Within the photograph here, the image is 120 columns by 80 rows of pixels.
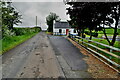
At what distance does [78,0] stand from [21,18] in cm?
4060

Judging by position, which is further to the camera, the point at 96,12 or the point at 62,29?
the point at 62,29

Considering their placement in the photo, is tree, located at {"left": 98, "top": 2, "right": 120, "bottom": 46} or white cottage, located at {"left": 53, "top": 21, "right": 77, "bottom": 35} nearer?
tree, located at {"left": 98, "top": 2, "right": 120, "bottom": 46}

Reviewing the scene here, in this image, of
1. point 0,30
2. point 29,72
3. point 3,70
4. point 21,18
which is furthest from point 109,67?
point 21,18

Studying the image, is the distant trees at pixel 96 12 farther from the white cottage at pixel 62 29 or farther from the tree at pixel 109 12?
the white cottage at pixel 62 29

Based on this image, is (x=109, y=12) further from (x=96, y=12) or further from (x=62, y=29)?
(x=62, y=29)

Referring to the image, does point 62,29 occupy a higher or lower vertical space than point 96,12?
lower

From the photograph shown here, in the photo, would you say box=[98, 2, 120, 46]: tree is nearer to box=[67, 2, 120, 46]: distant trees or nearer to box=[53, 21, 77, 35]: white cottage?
box=[67, 2, 120, 46]: distant trees

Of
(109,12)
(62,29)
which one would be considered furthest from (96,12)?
(62,29)

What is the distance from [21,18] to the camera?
46.5 m

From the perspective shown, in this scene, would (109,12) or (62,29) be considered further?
(62,29)

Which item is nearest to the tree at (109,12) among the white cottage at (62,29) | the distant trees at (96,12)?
the distant trees at (96,12)

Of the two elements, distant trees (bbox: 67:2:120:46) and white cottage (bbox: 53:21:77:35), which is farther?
white cottage (bbox: 53:21:77:35)

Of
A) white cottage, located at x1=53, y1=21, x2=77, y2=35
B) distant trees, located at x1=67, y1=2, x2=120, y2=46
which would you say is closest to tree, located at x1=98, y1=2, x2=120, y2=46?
distant trees, located at x1=67, y1=2, x2=120, y2=46

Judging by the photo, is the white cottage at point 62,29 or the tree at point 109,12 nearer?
the tree at point 109,12
